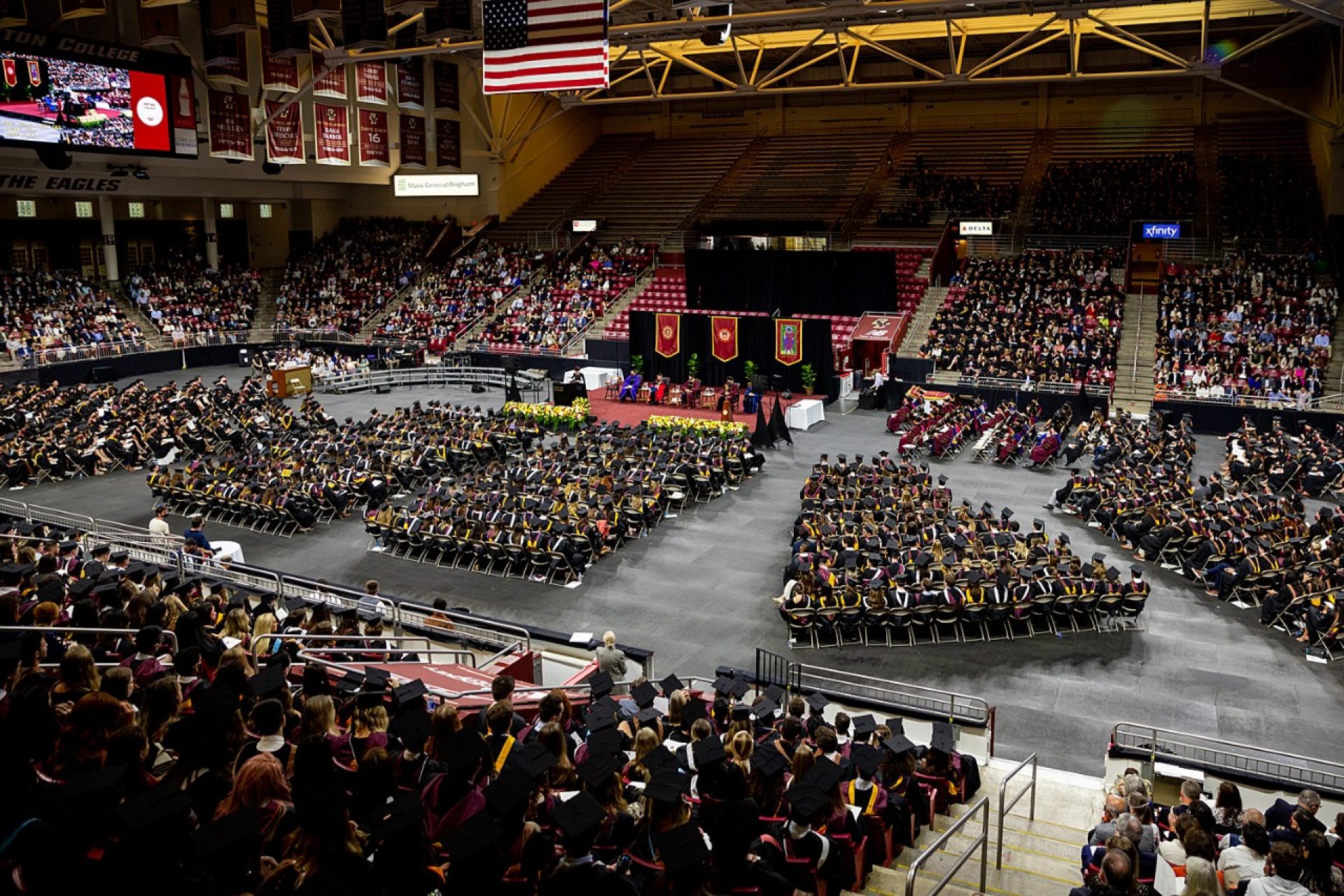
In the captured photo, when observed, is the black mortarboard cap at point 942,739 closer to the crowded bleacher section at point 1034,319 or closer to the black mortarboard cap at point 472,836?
the black mortarboard cap at point 472,836

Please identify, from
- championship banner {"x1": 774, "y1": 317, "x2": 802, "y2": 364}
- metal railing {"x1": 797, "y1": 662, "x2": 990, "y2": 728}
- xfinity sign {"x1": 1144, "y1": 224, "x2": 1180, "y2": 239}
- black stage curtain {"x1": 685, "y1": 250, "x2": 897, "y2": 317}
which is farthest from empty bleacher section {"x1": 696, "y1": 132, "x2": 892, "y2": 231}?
metal railing {"x1": 797, "y1": 662, "x2": 990, "y2": 728}

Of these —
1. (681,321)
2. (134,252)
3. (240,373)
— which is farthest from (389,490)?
(134,252)

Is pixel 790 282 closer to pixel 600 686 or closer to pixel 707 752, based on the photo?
pixel 600 686

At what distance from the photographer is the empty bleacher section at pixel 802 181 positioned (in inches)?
1726

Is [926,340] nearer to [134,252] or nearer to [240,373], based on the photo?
[240,373]

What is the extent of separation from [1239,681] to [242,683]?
11.9m

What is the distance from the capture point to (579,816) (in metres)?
5.69

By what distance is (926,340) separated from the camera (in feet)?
111

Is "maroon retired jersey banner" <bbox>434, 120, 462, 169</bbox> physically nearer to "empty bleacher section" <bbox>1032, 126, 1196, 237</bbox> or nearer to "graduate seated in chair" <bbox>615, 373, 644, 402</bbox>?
"graduate seated in chair" <bbox>615, 373, 644, 402</bbox>

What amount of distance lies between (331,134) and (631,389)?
1607 centimetres

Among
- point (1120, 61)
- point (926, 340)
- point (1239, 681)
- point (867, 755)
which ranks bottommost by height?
point (1239, 681)

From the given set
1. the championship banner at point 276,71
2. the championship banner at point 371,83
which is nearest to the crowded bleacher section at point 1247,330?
the championship banner at point 371,83

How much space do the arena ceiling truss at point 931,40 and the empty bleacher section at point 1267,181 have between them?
5.15 ft

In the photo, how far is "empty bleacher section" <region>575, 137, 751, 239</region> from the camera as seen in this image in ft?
152
